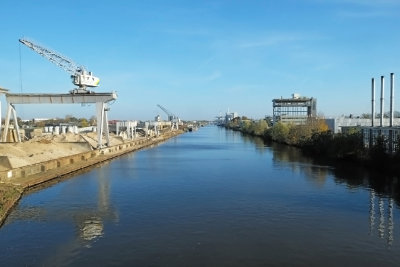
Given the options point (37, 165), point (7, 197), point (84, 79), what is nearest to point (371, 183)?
point (7, 197)

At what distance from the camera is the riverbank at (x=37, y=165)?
16.4 m

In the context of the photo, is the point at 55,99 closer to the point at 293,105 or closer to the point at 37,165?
the point at 37,165

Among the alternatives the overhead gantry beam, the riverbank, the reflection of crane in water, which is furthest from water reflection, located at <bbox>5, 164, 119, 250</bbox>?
the overhead gantry beam

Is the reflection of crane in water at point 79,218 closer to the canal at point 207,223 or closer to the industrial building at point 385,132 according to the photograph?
the canal at point 207,223

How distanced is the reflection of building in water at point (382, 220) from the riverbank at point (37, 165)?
1146 cm

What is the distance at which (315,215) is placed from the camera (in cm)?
1391

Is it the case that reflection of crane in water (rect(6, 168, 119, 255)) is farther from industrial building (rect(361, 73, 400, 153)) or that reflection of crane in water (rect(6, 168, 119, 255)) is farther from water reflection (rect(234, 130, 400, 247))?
industrial building (rect(361, 73, 400, 153))

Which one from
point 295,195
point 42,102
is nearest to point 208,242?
point 295,195

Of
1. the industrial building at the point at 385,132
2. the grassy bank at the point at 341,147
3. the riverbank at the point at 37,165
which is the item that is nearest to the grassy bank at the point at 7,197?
the riverbank at the point at 37,165

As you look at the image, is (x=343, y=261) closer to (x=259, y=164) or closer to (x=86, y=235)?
(x=86, y=235)

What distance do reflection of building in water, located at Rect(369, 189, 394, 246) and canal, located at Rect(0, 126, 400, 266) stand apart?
32mm

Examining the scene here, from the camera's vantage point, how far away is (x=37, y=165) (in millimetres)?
22734

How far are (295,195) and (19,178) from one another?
13.3m

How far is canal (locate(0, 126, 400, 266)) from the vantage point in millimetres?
9734
